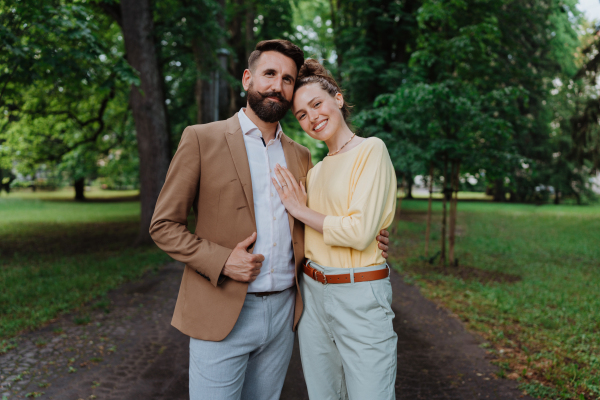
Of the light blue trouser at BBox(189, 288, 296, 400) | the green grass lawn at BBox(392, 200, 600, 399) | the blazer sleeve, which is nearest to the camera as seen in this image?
the blazer sleeve

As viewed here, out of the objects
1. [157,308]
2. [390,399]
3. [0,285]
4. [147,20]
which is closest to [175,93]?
[147,20]

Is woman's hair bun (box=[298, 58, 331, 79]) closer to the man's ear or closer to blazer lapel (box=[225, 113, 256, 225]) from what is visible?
the man's ear

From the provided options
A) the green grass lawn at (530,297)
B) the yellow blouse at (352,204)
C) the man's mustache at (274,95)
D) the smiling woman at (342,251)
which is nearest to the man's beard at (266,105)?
the man's mustache at (274,95)

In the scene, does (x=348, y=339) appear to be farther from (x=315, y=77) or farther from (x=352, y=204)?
(x=315, y=77)

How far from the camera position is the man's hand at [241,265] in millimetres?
1888

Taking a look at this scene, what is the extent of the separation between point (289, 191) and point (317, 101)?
525 millimetres

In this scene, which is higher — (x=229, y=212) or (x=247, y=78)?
(x=247, y=78)

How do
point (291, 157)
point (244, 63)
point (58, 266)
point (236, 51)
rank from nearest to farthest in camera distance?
point (291, 157)
point (58, 266)
point (236, 51)
point (244, 63)

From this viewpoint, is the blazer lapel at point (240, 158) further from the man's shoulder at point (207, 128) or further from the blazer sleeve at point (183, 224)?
the blazer sleeve at point (183, 224)

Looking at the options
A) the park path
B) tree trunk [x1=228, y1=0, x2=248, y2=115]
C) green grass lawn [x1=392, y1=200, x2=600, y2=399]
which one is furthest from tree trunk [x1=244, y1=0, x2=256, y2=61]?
the park path

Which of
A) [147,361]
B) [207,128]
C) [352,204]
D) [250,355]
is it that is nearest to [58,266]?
[147,361]

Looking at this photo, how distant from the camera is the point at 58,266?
27.2 ft

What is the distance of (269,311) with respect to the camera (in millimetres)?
2105

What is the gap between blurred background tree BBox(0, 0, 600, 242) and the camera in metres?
6.17
